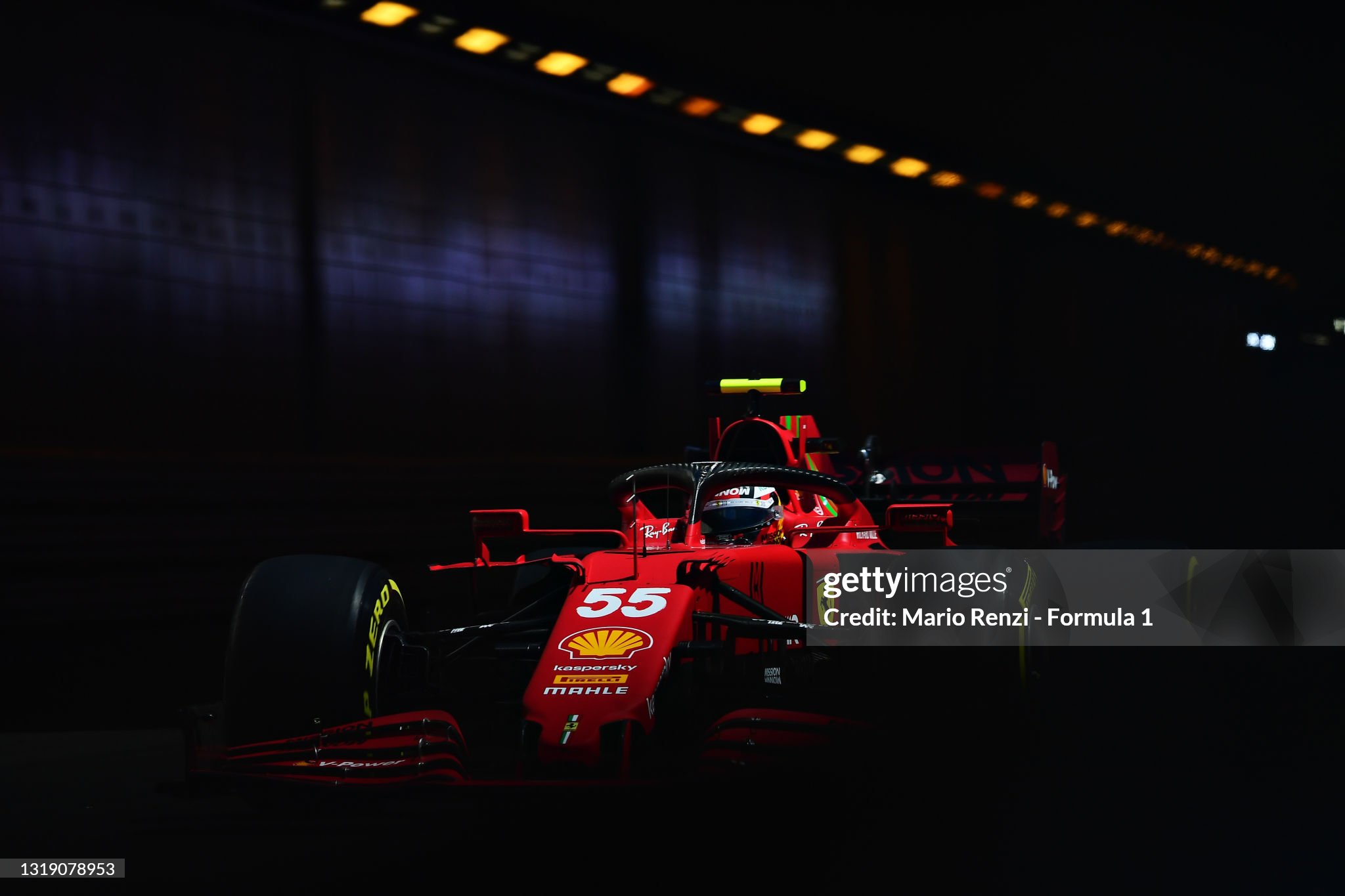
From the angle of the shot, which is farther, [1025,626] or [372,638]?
[1025,626]

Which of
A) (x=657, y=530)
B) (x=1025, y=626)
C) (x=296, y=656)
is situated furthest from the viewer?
(x=657, y=530)

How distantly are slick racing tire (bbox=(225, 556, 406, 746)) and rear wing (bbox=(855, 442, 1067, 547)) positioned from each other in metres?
6.66

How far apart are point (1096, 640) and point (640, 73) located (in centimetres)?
924

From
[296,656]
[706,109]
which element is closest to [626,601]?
[296,656]

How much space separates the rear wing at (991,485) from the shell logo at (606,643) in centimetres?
591

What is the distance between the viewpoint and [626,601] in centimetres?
495

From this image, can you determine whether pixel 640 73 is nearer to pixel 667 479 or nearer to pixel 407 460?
pixel 407 460

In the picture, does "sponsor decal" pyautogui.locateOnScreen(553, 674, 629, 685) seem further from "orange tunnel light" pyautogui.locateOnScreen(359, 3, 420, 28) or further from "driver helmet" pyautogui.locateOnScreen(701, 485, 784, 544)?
"orange tunnel light" pyautogui.locateOnScreen(359, 3, 420, 28)

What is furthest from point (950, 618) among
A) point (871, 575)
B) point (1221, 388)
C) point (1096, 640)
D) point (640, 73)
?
point (1221, 388)

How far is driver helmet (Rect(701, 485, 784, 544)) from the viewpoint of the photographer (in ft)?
21.8

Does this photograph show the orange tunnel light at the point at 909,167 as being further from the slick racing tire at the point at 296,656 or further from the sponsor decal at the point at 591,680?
the slick racing tire at the point at 296,656

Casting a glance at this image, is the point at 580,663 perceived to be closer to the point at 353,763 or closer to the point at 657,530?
the point at 353,763

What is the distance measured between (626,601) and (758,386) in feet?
14.6

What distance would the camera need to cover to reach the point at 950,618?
5996 mm
